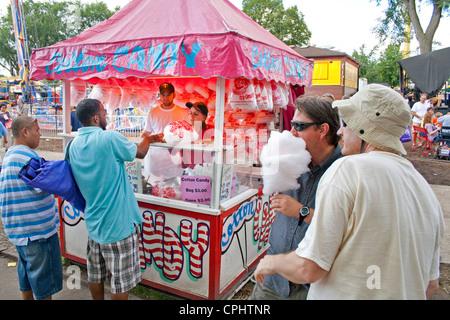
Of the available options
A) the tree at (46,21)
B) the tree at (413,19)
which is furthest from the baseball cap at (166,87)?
the tree at (46,21)

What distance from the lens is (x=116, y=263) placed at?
2498 mm

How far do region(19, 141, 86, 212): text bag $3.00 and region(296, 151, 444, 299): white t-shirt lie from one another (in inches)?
75.2

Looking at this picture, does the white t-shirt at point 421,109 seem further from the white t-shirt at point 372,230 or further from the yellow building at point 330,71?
the white t-shirt at point 372,230

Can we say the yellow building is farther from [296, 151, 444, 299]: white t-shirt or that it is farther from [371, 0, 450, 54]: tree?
[296, 151, 444, 299]: white t-shirt

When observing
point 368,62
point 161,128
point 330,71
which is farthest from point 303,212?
point 368,62

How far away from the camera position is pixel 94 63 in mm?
3051

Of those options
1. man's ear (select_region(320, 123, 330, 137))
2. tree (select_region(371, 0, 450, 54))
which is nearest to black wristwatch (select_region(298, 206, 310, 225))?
man's ear (select_region(320, 123, 330, 137))

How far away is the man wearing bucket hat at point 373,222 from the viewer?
3.68 feet

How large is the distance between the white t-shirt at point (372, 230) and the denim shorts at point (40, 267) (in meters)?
2.25

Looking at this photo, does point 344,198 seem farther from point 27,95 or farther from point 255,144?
point 27,95
